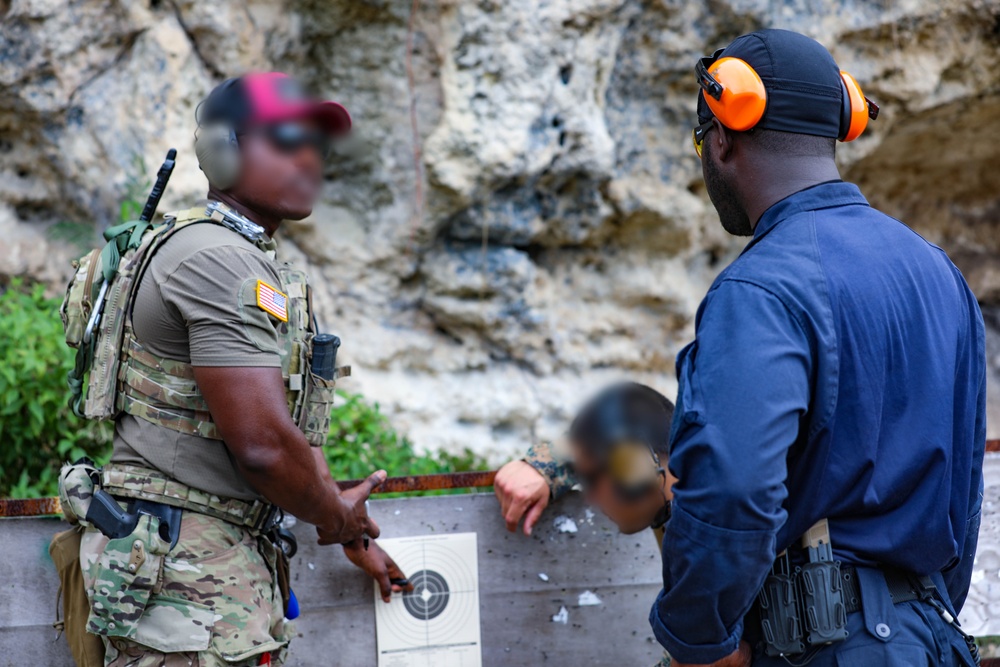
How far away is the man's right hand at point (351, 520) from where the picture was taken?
90.7 inches

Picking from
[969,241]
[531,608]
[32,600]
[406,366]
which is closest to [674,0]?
[406,366]

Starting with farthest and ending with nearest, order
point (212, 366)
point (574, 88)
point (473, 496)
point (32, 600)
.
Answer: point (574, 88) < point (473, 496) < point (32, 600) < point (212, 366)

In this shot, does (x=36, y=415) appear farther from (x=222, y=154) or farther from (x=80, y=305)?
(x=222, y=154)

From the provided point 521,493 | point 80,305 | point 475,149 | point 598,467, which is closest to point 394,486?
point 521,493

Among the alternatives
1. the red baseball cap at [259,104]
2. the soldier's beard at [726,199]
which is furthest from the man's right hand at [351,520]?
the soldier's beard at [726,199]

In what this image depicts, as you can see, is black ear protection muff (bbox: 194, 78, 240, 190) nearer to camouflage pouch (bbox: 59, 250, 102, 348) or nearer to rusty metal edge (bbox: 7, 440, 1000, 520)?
camouflage pouch (bbox: 59, 250, 102, 348)

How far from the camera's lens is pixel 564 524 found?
2.91 m

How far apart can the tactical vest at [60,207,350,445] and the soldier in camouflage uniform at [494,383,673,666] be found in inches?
27.8

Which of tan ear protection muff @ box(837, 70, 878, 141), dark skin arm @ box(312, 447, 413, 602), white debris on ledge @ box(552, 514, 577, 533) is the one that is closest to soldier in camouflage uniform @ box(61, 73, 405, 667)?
dark skin arm @ box(312, 447, 413, 602)

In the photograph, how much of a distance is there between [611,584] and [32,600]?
182 cm

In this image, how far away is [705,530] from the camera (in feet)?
5.14

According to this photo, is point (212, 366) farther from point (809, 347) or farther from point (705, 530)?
point (809, 347)

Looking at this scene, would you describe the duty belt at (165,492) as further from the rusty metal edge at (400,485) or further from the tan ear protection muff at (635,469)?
the tan ear protection muff at (635,469)

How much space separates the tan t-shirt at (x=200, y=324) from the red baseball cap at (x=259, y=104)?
1.10ft
